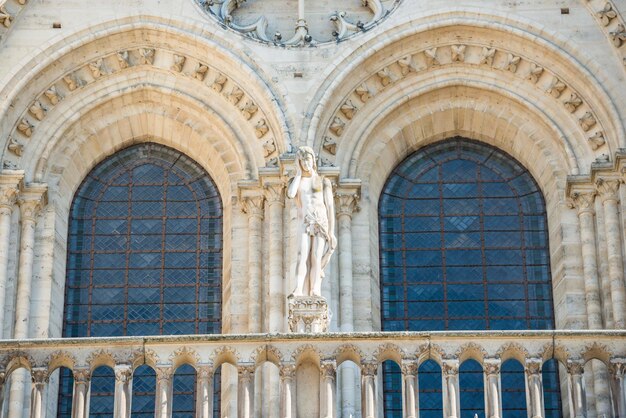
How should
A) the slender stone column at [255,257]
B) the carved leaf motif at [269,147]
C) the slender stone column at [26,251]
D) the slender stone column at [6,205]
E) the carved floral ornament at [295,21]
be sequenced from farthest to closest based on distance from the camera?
the carved floral ornament at [295,21] → the carved leaf motif at [269,147] → the slender stone column at [6,205] → the slender stone column at [26,251] → the slender stone column at [255,257]

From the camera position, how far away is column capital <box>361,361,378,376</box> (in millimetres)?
20406

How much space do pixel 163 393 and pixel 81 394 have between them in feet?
2.79

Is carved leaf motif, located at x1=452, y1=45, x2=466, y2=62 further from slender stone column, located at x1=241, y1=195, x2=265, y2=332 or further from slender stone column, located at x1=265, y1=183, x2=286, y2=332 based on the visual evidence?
slender stone column, located at x1=241, y1=195, x2=265, y2=332

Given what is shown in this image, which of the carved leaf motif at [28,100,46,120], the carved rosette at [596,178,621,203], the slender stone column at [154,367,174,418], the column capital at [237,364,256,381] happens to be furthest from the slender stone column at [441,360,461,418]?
the carved leaf motif at [28,100,46,120]

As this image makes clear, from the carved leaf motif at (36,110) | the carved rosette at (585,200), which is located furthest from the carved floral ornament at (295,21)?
the carved rosette at (585,200)

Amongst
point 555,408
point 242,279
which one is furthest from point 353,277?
point 555,408

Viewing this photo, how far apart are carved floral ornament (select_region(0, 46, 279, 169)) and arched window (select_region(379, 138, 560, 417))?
6.04 feet

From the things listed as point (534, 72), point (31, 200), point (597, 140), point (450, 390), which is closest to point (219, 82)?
point (31, 200)

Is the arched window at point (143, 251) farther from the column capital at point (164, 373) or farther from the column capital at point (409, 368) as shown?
the column capital at point (409, 368)

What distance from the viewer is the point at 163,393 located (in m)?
20.4

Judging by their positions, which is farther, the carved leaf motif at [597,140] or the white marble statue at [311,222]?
the carved leaf motif at [597,140]

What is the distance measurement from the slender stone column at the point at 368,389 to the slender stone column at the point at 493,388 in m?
1.16

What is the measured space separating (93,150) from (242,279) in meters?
2.81

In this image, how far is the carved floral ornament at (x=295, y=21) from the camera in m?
24.1
